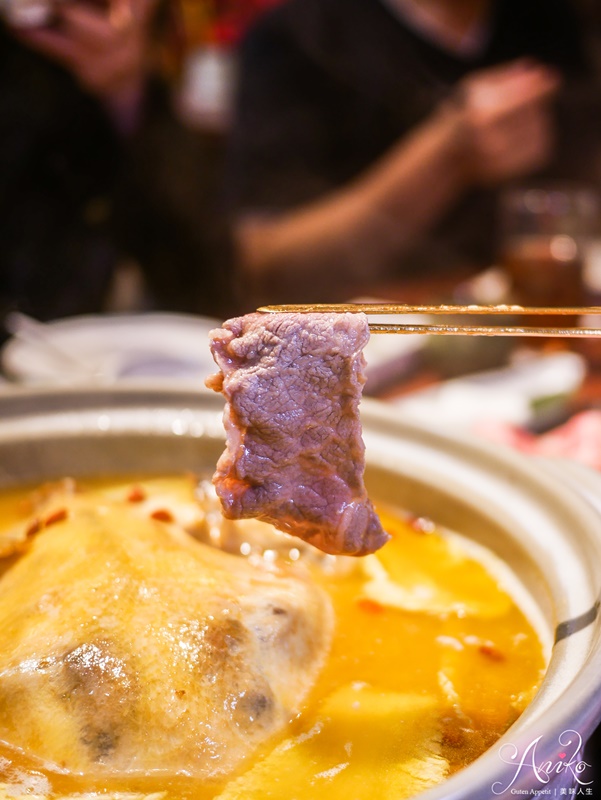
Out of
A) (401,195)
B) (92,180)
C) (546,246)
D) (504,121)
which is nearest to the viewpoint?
(546,246)

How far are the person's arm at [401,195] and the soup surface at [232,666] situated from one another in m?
3.74

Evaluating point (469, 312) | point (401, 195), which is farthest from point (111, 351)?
point (401, 195)

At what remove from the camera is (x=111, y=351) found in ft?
9.81

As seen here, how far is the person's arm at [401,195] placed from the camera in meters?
5.37

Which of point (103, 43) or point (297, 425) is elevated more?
point (103, 43)

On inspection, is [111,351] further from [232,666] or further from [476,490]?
[232,666]

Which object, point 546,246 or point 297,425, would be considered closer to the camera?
point 297,425

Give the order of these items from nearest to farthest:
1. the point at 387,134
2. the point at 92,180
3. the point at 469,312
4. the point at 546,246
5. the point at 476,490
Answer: the point at 469,312
the point at 476,490
the point at 546,246
the point at 92,180
the point at 387,134

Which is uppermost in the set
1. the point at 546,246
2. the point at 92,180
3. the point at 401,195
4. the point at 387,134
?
the point at 387,134

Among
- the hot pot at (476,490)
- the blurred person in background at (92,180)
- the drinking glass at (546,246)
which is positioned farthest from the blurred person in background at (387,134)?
the hot pot at (476,490)

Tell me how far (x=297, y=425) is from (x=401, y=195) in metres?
4.92

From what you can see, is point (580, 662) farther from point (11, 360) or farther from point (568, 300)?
point (568, 300)

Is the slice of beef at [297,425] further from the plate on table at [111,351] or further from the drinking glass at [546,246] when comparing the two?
the drinking glass at [546,246]

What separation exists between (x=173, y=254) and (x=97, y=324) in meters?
2.20
